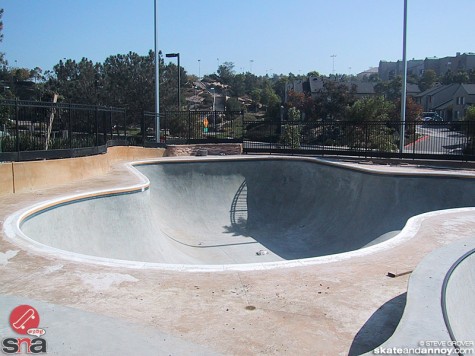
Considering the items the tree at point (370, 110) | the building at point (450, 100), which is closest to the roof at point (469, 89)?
the building at point (450, 100)

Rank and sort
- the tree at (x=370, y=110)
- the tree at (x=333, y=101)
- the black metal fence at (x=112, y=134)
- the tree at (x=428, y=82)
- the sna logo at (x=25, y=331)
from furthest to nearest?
the tree at (x=428, y=82) → the tree at (x=333, y=101) → the tree at (x=370, y=110) → the black metal fence at (x=112, y=134) → the sna logo at (x=25, y=331)

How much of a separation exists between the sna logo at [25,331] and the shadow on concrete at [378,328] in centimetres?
270

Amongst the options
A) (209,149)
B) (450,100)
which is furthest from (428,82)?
(209,149)

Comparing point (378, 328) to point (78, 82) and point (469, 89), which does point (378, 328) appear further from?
point (469, 89)

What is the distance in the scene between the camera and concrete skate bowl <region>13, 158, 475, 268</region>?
34.1 feet

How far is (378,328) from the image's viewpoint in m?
4.42

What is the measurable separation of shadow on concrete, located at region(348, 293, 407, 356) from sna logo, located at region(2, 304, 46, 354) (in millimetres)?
2696

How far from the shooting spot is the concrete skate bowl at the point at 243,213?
10406 mm

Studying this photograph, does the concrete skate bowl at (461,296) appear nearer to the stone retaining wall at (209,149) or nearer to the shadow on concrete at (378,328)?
the shadow on concrete at (378,328)

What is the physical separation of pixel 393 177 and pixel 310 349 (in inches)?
472

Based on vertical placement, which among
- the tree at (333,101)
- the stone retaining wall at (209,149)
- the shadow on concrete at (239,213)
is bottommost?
the shadow on concrete at (239,213)

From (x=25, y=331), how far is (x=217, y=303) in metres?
1.94

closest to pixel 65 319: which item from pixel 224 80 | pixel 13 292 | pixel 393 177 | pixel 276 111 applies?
→ pixel 13 292

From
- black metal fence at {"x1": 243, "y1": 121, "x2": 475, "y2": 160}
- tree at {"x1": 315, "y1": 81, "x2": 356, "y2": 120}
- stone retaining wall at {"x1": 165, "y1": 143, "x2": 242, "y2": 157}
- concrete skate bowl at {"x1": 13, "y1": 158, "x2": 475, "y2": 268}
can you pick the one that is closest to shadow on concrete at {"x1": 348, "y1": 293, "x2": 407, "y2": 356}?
concrete skate bowl at {"x1": 13, "y1": 158, "x2": 475, "y2": 268}
